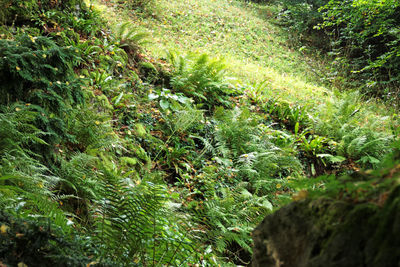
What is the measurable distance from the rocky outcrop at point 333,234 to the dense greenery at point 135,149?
59 millimetres

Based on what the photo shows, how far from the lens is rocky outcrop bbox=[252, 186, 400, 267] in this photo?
1.99ft

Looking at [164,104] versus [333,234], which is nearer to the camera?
[333,234]

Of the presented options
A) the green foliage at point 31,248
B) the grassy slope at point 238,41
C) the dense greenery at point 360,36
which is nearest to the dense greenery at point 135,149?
the green foliage at point 31,248

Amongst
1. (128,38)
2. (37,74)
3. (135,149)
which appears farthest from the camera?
(128,38)

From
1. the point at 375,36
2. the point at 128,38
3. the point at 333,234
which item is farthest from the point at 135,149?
the point at 375,36

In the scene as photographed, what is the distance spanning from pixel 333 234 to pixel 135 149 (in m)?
3.09

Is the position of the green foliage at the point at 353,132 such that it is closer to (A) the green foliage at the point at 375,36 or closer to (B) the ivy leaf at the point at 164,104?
(A) the green foliage at the point at 375,36

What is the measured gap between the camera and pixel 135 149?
356cm

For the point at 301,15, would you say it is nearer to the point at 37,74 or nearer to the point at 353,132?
the point at 353,132

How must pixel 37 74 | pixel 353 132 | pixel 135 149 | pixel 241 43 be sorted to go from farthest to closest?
pixel 241 43
pixel 353 132
pixel 135 149
pixel 37 74

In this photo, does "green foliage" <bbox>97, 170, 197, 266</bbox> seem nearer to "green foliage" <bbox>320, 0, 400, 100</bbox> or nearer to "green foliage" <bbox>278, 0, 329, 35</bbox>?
"green foliage" <bbox>320, 0, 400, 100</bbox>

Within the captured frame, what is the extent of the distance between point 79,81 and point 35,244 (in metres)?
2.23

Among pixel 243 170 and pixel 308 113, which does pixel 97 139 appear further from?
pixel 308 113

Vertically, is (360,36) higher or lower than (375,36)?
lower
